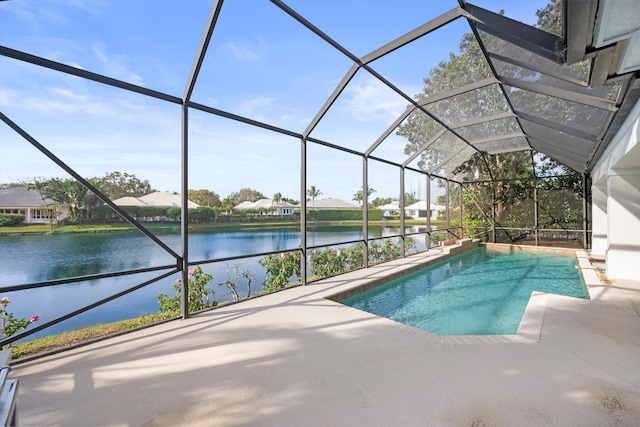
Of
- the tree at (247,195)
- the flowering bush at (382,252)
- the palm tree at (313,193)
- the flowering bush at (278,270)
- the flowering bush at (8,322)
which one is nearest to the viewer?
the flowering bush at (8,322)

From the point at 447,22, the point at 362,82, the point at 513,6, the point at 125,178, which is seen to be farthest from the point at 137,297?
the point at 513,6

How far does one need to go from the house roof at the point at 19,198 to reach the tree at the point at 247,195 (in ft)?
64.6

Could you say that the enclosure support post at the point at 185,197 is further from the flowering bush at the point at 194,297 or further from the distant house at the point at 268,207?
the distant house at the point at 268,207

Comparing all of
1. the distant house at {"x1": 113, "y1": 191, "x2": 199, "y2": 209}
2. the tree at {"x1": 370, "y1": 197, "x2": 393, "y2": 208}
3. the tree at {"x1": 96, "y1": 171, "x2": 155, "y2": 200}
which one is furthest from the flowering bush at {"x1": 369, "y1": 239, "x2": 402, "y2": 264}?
the tree at {"x1": 370, "y1": 197, "x2": 393, "y2": 208}

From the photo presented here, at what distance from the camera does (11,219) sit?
4.73 meters

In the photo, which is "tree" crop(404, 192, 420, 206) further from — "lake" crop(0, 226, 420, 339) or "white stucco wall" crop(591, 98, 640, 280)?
"white stucco wall" crop(591, 98, 640, 280)

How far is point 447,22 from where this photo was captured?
11.7ft

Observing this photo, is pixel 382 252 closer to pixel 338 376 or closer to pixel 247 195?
pixel 338 376

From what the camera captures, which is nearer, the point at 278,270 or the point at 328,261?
the point at 278,270

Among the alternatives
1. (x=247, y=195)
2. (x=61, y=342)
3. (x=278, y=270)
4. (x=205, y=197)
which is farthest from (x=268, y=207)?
(x=61, y=342)

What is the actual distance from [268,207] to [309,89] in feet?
57.0

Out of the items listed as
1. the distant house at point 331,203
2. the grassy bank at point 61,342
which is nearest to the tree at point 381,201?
the distant house at point 331,203

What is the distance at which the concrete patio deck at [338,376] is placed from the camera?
1906 millimetres

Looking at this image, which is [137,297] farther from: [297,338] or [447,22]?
[447,22]
